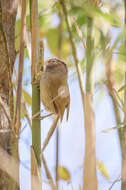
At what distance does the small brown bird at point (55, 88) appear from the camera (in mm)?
1068

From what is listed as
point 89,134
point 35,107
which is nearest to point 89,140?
point 89,134

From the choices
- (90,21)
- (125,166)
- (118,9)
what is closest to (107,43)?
(90,21)

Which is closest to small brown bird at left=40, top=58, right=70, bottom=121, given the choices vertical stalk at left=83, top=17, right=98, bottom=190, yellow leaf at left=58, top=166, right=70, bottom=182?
vertical stalk at left=83, top=17, right=98, bottom=190

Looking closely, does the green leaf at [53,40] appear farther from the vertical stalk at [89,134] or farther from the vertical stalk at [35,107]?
the vertical stalk at [89,134]

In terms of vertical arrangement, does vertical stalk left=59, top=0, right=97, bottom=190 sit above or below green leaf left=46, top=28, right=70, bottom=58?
below

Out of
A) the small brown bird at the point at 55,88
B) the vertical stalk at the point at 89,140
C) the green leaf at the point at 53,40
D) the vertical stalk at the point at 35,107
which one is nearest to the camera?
the vertical stalk at the point at 89,140

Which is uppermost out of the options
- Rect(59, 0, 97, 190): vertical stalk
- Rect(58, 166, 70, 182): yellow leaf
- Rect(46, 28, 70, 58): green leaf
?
Rect(46, 28, 70, 58): green leaf

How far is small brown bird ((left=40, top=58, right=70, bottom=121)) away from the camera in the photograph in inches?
42.1

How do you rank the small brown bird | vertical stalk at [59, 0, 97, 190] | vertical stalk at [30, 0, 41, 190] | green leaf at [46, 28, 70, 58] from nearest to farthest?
vertical stalk at [59, 0, 97, 190] < vertical stalk at [30, 0, 41, 190] < the small brown bird < green leaf at [46, 28, 70, 58]

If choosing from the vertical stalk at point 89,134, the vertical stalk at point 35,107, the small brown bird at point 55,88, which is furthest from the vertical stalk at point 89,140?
the small brown bird at point 55,88

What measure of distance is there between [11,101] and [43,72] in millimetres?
212

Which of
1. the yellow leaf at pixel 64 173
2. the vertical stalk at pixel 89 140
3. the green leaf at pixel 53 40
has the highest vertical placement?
the green leaf at pixel 53 40

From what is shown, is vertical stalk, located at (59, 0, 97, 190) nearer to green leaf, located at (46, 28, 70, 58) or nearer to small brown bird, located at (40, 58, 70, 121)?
small brown bird, located at (40, 58, 70, 121)

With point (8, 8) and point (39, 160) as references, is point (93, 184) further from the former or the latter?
point (8, 8)
